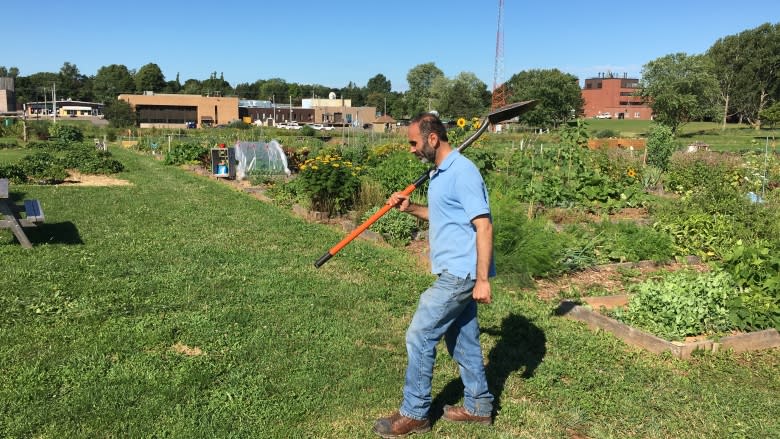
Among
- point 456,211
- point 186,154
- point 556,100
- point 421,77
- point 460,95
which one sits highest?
point 421,77

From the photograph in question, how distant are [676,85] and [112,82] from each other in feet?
382

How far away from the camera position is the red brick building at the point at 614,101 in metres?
120

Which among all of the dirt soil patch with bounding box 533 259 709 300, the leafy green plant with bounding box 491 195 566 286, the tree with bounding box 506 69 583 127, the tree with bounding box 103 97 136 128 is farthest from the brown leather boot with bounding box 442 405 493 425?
the tree with bounding box 103 97 136 128

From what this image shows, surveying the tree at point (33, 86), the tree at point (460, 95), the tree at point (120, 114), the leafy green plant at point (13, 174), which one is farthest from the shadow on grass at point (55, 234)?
the tree at point (33, 86)

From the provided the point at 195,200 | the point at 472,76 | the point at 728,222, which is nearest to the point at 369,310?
the point at 728,222

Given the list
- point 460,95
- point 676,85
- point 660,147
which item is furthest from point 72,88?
point 660,147

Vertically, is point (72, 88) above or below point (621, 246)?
above

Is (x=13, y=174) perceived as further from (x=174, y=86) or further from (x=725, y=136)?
(x=174, y=86)

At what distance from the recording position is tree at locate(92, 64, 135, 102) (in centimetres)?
12900

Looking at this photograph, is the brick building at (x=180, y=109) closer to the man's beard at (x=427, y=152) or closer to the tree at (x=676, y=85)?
the tree at (x=676, y=85)

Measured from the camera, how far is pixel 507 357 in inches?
177

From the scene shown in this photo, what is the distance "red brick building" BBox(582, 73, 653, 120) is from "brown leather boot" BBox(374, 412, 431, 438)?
124m

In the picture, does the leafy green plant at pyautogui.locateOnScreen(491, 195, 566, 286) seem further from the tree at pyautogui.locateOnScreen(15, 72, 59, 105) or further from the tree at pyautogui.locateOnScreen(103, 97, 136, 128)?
the tree at pyautogui.locateOnScreen(15, 72, 59, 105)

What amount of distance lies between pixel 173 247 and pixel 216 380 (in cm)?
409
